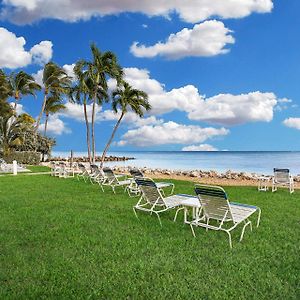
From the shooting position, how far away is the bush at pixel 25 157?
29680 mm

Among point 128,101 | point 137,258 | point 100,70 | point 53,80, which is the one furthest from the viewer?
point 53,80

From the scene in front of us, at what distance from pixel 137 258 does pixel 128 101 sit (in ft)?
71.0

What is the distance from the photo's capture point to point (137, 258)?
4477 millimetres

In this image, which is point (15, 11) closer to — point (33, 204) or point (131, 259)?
point (33, 204)

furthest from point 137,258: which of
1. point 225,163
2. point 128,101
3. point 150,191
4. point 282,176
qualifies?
point 225,163

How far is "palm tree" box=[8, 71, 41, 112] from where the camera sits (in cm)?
3600

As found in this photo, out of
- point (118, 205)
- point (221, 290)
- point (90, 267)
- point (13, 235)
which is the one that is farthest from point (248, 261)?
point (118, 205)

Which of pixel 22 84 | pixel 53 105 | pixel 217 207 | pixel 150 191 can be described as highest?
pixel 22 84

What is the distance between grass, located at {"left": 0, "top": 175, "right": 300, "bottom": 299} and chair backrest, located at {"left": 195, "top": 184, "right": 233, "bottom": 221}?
36 cm

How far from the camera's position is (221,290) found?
3.54 m

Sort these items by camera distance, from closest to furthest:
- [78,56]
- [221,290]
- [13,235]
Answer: [221,290], [13,235], [78,56]

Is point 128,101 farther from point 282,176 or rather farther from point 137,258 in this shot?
point 137,258

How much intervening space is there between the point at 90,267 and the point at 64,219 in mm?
2760

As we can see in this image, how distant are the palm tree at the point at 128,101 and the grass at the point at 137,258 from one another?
733 inches
